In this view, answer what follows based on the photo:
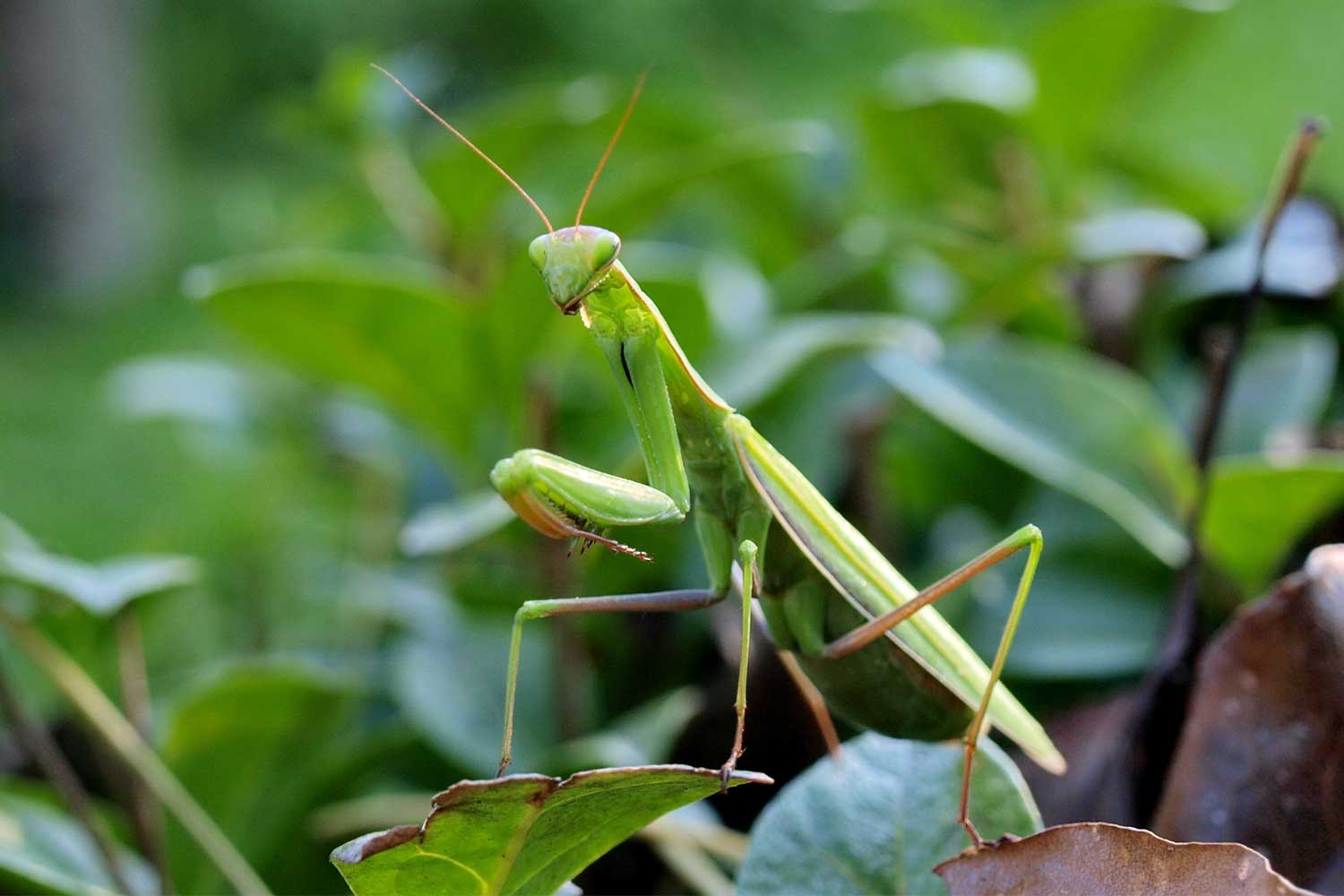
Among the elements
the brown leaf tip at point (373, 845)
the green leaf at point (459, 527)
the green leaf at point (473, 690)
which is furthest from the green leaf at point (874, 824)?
the green leaf at point (473, 690)

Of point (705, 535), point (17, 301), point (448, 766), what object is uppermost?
point (705, 535)

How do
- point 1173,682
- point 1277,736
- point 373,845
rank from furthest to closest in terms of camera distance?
point 1173,682, point 1277,736, point 373,845

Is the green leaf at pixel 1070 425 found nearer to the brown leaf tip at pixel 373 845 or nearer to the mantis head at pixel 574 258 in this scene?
the mantis head at pixel 574 258

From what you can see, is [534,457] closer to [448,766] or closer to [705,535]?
A: [705,535]

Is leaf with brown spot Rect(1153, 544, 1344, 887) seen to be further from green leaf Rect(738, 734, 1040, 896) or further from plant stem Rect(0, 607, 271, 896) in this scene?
plant stem Rect(0, 607, 271, 896)

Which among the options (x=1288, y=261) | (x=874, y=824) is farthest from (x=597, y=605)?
(x=1288, y=261)

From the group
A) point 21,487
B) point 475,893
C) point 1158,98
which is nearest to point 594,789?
point 475,893

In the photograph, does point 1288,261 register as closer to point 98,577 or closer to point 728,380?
point 728,380

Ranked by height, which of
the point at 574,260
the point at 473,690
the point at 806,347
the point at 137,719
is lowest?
the point at 473,690
